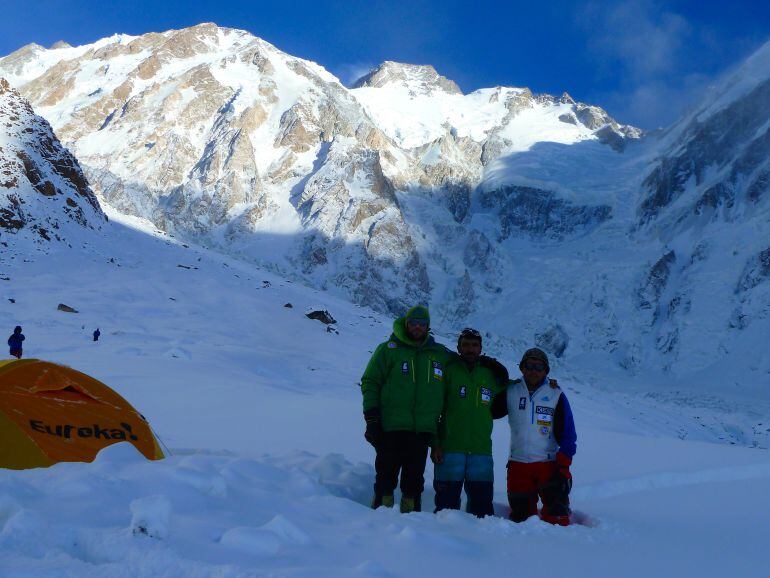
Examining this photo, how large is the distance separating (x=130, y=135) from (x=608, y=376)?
7824cm

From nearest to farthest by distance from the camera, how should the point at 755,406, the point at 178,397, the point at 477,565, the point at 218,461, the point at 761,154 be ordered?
the point at 477,565 → the point at 218,461 → the point at 178,397 → the point at 755,406 → the point at 761,154

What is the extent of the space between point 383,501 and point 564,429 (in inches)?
65.5

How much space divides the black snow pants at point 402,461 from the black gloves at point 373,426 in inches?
2.2

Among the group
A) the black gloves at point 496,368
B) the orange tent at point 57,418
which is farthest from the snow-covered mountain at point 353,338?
the black gloves at point 496,368

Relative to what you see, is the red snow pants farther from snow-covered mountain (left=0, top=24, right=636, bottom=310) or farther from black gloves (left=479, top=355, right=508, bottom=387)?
snow-covered mountain (left=0, top=24, right=636, bottom=310)

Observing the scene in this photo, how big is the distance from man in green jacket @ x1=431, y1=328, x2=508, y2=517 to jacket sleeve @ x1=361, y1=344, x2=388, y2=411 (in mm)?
577

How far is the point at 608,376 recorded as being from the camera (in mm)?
68500

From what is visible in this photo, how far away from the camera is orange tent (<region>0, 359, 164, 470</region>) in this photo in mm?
5395

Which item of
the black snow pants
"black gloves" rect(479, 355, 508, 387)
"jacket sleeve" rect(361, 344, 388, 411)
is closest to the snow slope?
the black snow pants

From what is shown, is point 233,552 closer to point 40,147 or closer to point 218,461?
point 218,461

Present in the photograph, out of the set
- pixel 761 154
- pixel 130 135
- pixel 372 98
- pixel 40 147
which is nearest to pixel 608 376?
pixel 761 154

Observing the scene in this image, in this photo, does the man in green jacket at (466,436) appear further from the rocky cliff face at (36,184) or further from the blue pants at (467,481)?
the rocky cliff face at (36,184)

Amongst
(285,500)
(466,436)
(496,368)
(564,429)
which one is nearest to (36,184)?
(496,368)

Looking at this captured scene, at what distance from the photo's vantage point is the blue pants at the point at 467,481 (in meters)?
5.28
